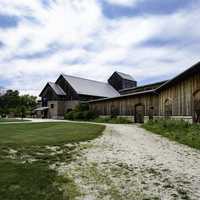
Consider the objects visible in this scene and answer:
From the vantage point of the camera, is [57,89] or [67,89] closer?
[67,89]

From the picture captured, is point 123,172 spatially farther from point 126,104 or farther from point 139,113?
point 126,104

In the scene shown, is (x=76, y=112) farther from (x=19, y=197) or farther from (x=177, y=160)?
(x=19, y=197)

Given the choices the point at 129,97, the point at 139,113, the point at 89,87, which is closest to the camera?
the point at 139,113

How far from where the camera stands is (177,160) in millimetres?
6340

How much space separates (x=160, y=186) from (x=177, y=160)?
98.2 inches

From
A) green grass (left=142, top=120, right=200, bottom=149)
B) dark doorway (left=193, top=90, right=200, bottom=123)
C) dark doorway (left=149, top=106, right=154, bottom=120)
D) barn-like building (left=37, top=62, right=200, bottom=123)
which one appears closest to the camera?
green grass (left=142, top=120, right=200, bottom=149)

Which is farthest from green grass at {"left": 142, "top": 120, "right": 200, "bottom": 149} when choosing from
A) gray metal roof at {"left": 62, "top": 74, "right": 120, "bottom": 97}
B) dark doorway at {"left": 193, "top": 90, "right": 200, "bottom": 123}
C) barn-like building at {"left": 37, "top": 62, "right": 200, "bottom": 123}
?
gray metal roof at {"left": 62, "top": 74, "right": 120, "bottom": 97}

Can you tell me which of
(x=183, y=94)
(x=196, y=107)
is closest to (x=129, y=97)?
(x=183, y=94)

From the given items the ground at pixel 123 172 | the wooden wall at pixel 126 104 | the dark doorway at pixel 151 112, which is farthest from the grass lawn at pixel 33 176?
the wooden wall at pixel 126 104

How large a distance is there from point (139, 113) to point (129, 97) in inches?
105

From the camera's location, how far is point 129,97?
1043 inches

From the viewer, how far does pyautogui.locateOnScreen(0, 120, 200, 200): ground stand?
3.78 m

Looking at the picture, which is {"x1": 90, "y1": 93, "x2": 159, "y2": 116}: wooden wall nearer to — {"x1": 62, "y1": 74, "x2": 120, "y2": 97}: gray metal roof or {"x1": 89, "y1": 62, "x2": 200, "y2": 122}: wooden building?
{"x1": 89, "y1": 62, "x2": 200, "y2": 122}: wooden building

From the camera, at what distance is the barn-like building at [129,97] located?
14922mm
